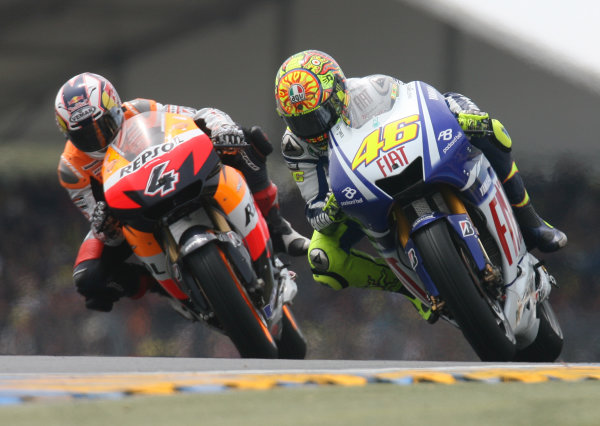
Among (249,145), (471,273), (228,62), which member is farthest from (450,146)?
(228,62)

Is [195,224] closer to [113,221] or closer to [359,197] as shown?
[113,221]

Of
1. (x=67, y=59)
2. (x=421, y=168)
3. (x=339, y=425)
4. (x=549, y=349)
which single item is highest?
(x=339, y=425)

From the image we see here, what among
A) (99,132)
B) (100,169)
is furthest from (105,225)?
(99,132)

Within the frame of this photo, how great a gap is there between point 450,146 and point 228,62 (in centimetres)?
525

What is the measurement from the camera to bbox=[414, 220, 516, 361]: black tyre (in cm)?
402

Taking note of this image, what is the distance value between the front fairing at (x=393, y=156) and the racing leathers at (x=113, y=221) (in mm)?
997

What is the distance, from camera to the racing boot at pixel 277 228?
19.2 feet

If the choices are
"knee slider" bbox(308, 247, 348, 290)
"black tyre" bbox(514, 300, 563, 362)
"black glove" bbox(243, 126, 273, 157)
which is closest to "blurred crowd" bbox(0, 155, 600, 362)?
"black glove" bbox(243, 126, 273, 157)

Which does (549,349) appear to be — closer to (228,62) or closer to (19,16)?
(228,62)

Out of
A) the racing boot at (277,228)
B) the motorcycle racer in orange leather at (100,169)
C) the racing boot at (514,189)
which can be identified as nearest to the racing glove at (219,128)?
the motorcycle racer in orange leather at (100,169)

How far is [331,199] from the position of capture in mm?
4551

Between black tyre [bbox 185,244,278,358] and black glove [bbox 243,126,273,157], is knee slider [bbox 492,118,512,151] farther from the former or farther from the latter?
black glove [bbox 243,126,273,157]

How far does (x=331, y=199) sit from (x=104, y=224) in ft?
3.95

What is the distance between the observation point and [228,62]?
9266 mm
